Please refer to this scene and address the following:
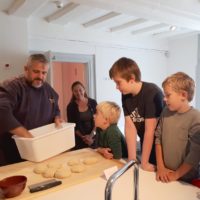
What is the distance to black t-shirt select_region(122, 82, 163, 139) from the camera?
1.22 m

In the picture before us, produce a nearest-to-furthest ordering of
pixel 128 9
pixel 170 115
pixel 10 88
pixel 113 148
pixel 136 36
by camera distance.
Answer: pixel 170 115 < pixel 113 148 < pixel 10 88 < pixel 128 9 < pixel 136 36

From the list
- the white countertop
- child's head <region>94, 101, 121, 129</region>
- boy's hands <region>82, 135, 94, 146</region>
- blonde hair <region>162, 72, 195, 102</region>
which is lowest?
boy's hands <region>82, 135, 94, 146</region>

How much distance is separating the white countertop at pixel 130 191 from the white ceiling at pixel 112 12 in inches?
59.7

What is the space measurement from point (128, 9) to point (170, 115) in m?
1.35

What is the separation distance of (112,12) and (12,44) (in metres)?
1.21

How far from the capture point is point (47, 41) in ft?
10.2

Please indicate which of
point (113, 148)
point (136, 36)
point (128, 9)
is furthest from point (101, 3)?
point (136, 36)

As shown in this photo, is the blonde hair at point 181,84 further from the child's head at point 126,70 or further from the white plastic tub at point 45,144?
the white plastic tub at point 45,144

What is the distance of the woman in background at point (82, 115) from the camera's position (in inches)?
98.9

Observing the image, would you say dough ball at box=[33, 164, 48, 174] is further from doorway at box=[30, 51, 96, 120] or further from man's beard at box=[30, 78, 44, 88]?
doorway at box=[30, 51, 96, 120]

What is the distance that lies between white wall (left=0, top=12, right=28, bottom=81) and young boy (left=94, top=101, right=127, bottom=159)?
1.51 m

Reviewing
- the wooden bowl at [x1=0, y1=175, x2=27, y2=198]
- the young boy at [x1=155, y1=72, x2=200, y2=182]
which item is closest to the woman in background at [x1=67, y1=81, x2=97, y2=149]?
the young boy at [x1=155, y1=72, x2=200, y2=182]

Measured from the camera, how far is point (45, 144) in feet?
4.29

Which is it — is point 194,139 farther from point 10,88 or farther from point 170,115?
point 10,88
